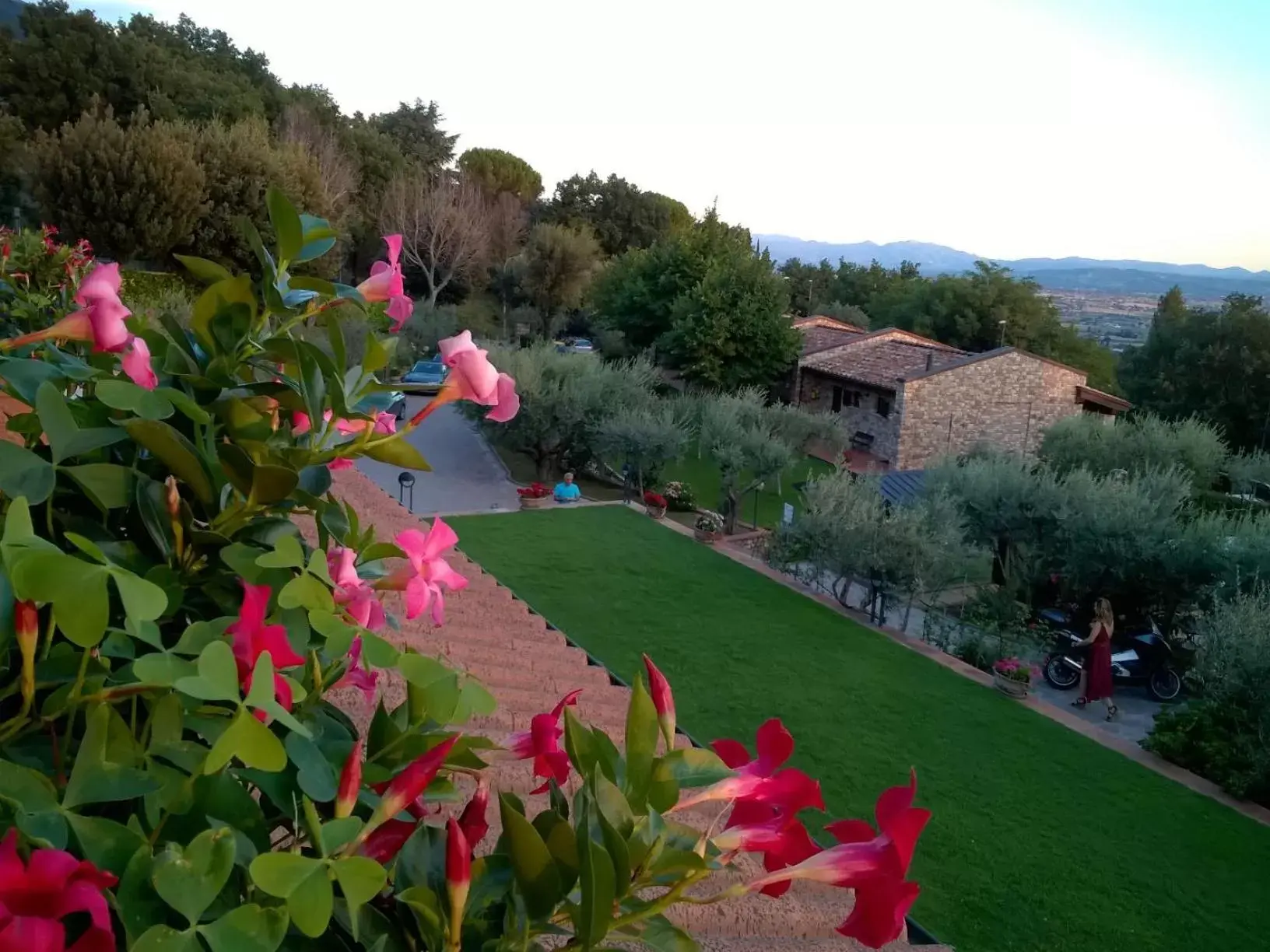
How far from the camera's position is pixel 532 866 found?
976mm

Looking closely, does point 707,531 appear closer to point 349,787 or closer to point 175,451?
point 175,451

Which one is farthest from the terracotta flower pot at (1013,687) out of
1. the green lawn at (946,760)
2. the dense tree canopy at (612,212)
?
the dense tree canopy at (612,212)

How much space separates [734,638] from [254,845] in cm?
1141

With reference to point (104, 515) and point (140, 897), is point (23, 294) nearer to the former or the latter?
point (104, 515)

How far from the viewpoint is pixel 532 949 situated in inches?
41.9

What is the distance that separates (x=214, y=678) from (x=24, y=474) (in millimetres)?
441

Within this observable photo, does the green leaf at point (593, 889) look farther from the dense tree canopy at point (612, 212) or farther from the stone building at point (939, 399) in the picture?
the dense tree canopy at point (612, 212)

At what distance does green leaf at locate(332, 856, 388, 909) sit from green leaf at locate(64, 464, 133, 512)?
0.59 metres

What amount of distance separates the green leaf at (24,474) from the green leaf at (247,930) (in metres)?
0.56

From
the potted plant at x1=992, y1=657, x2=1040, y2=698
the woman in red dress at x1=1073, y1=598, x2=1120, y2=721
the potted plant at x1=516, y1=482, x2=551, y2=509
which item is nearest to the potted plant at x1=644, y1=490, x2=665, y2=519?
the potted plant at x1=516, y1=482, x2=551, y2=509

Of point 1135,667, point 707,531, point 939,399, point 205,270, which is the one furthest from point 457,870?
point 939,399

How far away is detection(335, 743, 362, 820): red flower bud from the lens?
979mm

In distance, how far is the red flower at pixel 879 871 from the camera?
0.97 m

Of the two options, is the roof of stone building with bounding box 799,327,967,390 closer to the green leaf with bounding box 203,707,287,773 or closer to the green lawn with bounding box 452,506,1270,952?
the green lawn with bounding box 452,506,1270,952
